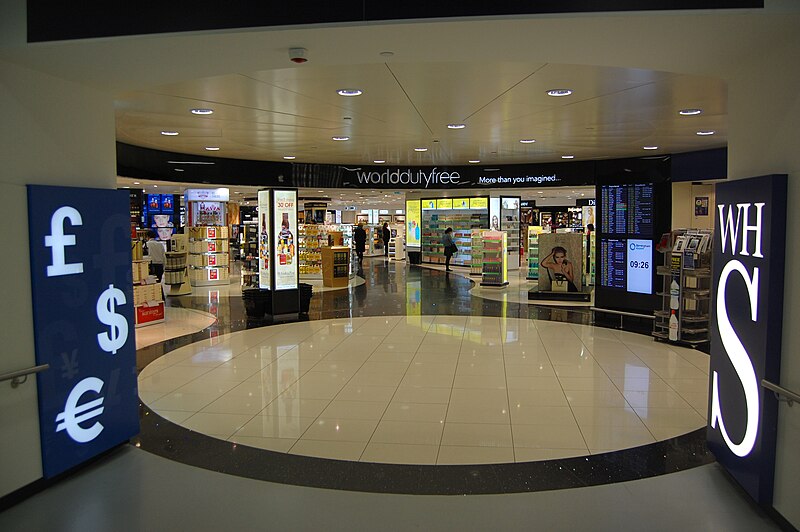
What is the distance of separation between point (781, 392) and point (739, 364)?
574 mm

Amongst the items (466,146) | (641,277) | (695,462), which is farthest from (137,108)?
(641,277)

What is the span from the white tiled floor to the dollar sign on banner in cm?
102

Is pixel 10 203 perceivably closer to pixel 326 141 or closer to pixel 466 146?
pixel 326 141

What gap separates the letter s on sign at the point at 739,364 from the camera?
3.38m

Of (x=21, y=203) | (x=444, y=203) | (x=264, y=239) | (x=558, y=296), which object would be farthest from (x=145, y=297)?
(x=444, y=203)

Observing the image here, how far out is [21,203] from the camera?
3.57 metres

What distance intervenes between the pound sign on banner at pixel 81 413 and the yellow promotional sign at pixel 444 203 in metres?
17.7

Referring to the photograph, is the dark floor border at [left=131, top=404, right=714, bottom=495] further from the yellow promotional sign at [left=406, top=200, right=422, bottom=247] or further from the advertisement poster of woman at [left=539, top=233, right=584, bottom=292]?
the yellow promotional sign at [left=406, top=200, right=422, bottom=247]

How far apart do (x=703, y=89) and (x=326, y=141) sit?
5.58m

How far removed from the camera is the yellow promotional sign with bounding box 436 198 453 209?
2111cm

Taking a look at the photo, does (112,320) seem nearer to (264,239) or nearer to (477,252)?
(264,239)

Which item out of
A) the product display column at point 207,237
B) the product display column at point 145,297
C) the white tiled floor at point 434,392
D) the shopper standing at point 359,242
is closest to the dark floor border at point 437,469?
the white tiled floor at point 434,392

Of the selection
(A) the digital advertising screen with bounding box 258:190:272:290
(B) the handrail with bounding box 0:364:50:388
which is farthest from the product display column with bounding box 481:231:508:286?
(B) the handrail with bounding box 0:364:50:388

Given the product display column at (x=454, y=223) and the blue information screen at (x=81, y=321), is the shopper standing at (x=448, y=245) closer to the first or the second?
the product display column at (x=454, y=223)
